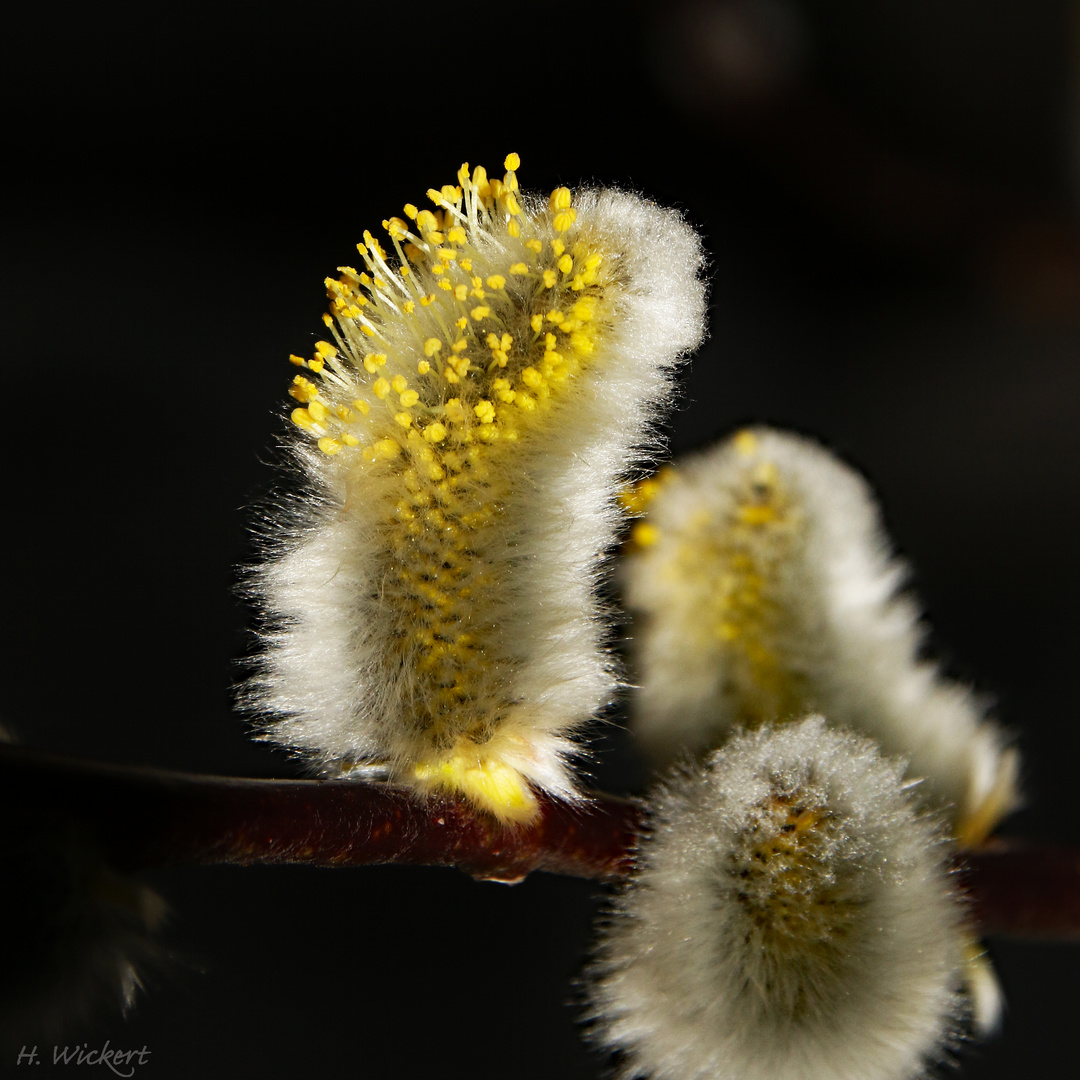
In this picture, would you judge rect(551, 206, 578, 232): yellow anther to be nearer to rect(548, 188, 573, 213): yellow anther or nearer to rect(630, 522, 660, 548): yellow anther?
rect(548, 188, 573, 213): yellow anther

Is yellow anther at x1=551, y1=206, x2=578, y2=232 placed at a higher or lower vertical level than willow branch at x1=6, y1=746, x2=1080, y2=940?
higher

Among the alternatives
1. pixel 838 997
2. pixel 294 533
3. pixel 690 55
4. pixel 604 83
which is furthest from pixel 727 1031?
pixel 690 55

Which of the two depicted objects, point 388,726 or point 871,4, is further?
point 871,4

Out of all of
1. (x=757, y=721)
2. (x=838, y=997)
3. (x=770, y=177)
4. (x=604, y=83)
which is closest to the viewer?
(x=838, y=997)

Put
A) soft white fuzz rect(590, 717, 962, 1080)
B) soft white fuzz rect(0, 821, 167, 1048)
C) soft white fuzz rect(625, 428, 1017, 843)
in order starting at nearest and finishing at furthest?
soft white fuzz rect(0, 821, 167, 1048) → soft white fuzz rect(590, 717, 962, 1080) → soft white fuzz rect(625, 428, 1017, 843)

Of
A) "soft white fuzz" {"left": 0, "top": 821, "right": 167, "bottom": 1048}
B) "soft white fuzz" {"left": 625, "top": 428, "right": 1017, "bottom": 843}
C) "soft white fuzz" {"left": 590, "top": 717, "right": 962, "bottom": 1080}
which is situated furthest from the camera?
"soft white fuzz" {"left": 625, "top": 428, "right": 1017, "bottom": 843}

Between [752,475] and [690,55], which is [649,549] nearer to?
[752,475]

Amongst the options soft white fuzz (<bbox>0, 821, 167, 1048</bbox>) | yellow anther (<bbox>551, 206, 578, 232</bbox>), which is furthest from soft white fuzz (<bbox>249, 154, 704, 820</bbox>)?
soft white fuzz (<bbox>0, 821, 167, 1048</bbox>)
